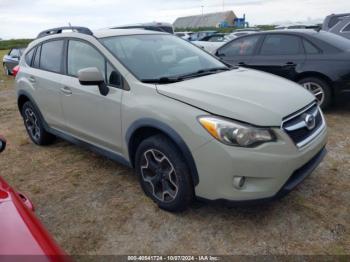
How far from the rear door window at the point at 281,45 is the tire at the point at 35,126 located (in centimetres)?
433

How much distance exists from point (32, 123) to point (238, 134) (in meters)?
A: 3.76

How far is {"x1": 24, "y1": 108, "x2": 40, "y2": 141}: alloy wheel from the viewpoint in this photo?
489 cm

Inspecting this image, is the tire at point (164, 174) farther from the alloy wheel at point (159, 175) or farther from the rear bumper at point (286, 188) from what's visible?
the rear bumper at point (286, 188)

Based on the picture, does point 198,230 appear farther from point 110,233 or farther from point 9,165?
point 9,165

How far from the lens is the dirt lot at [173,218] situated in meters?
2.64

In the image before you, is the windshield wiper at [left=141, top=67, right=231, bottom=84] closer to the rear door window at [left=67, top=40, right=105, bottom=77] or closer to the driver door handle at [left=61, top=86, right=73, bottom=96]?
the rear door window at [left=67, top=40, right=105, bottom=77]

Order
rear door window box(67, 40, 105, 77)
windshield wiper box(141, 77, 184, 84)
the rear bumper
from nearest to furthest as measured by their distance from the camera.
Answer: the rear bumper, windshield wiper box(141, 77, 184, 84), rear door window box(67, 40, 105, 77)

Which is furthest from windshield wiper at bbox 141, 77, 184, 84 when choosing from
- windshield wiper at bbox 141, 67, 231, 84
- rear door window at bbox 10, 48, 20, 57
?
rear door window at bbox 10, 48, 20, 57

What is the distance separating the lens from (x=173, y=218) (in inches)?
118

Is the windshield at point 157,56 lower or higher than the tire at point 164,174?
higher

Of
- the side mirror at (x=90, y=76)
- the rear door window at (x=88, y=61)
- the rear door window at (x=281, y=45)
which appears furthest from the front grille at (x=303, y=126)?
the rear door window at (x=281, y=45)

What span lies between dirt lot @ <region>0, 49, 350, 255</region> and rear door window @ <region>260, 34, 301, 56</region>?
2.59 meters

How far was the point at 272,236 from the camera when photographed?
2.69 meters

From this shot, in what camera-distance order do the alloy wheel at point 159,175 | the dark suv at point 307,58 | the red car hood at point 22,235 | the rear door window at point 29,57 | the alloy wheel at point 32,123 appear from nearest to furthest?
the red car hood at point 22,235 < the alloy wheel at point 159,175 < the rear door window at point 29,57 < the alloy wheel at point 32,123 < the dark suv at point 307,58
